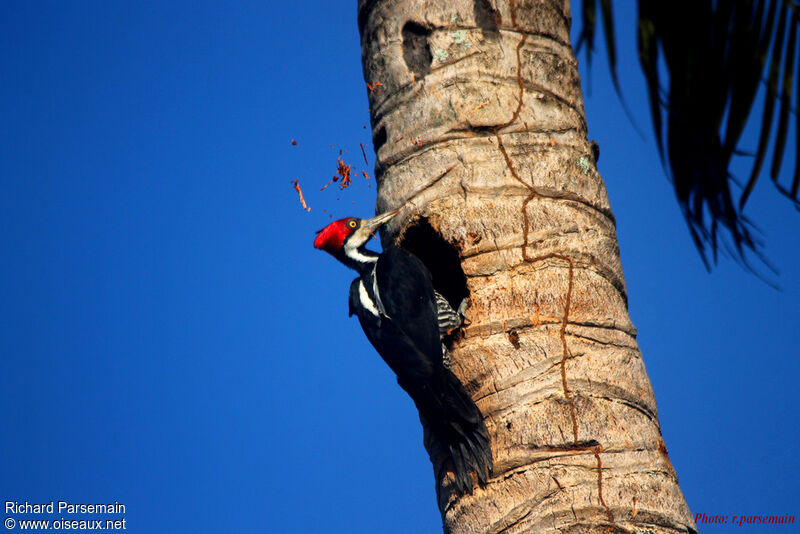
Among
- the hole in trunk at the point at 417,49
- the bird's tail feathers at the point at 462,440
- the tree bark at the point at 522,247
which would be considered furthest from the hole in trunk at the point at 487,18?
the bird's tail feathers at the point at 462,440

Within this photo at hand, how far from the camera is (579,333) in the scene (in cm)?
320

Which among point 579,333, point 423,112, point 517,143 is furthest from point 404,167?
point 579,333

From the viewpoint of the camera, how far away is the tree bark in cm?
292

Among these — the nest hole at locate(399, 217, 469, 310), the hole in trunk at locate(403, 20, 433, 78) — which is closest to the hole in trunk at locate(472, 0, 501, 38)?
the hole in trunk at locate(403, 20, 433, 78)

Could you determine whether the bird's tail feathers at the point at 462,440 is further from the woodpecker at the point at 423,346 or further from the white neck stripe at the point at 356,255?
the white neck stripe at the point at 356,255

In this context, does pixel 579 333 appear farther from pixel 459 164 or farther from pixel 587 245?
pixel 459 164

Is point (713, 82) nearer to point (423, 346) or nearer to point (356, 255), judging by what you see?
point (423, 346)

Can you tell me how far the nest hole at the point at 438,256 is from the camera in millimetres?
3680

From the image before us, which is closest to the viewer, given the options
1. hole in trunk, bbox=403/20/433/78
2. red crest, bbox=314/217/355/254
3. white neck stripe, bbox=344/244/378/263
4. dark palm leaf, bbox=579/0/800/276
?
dark palm leaf, bbox=579/0/800/276

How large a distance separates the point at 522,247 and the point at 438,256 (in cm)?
72

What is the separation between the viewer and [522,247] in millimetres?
3389

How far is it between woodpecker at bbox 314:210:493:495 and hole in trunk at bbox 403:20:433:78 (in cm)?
74

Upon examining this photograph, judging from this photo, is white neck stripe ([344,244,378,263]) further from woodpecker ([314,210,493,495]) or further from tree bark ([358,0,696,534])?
tree bark ([358,0,696,534])

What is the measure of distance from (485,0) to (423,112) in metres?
0.65
